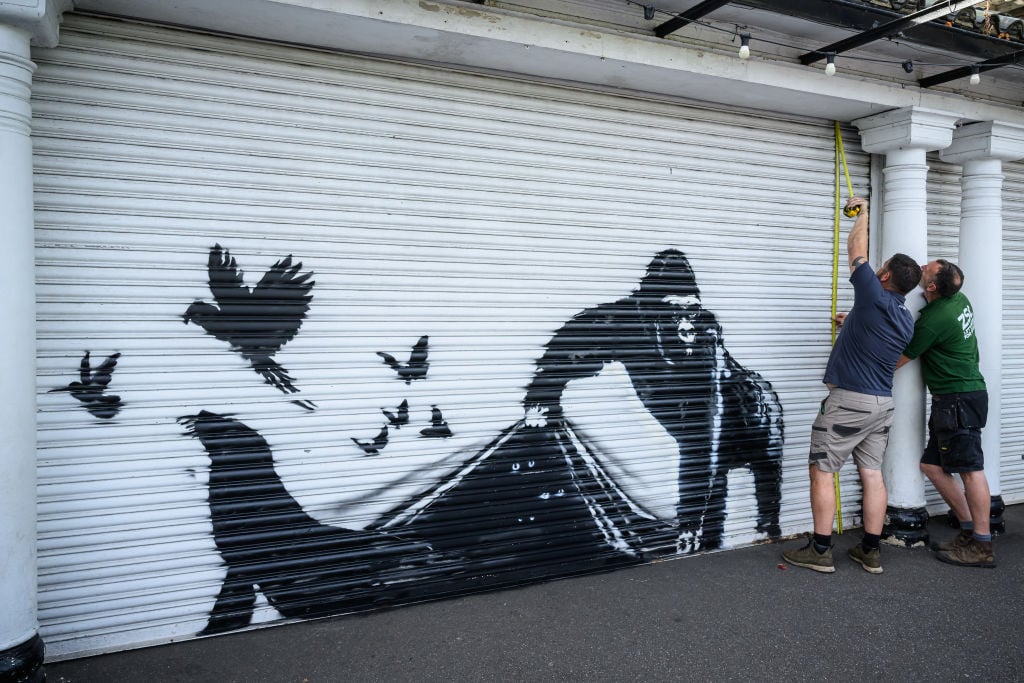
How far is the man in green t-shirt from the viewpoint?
5.03 metres

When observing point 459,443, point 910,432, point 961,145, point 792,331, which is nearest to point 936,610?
point 910,432

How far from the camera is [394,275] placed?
4.23 meters

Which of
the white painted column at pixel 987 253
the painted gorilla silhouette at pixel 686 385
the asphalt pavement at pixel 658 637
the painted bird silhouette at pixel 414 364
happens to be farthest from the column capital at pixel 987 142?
the painted bird silhouette at pixel 414 364

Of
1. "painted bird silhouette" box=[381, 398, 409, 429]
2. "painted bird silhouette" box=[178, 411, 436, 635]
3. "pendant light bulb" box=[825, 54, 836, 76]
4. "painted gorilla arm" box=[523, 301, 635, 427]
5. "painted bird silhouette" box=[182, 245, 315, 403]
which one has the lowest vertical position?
"painted bird silhouette" box=[178, 411, 436, 635]

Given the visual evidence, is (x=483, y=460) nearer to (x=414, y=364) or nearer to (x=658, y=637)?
(x=414, y=364)

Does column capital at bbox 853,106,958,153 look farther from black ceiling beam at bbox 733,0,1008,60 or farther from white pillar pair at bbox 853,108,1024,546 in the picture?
black ceiling beam at bbox 733,0,1008,60

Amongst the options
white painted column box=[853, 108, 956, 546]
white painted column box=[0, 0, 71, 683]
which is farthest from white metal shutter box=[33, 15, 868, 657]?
white painted column box=[853, 108, 956, 546]

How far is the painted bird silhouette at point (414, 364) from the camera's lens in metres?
4.25

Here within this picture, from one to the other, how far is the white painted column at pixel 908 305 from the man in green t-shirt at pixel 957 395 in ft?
0.56

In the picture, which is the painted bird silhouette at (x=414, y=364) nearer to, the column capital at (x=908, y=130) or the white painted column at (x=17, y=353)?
the white painted column at (x=17, y=353)

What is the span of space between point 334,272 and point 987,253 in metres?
5.13

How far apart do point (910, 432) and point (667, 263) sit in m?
2.33

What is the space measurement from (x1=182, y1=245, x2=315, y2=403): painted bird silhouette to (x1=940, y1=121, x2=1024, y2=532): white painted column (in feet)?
17.0

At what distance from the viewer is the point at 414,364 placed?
430 centimetres
